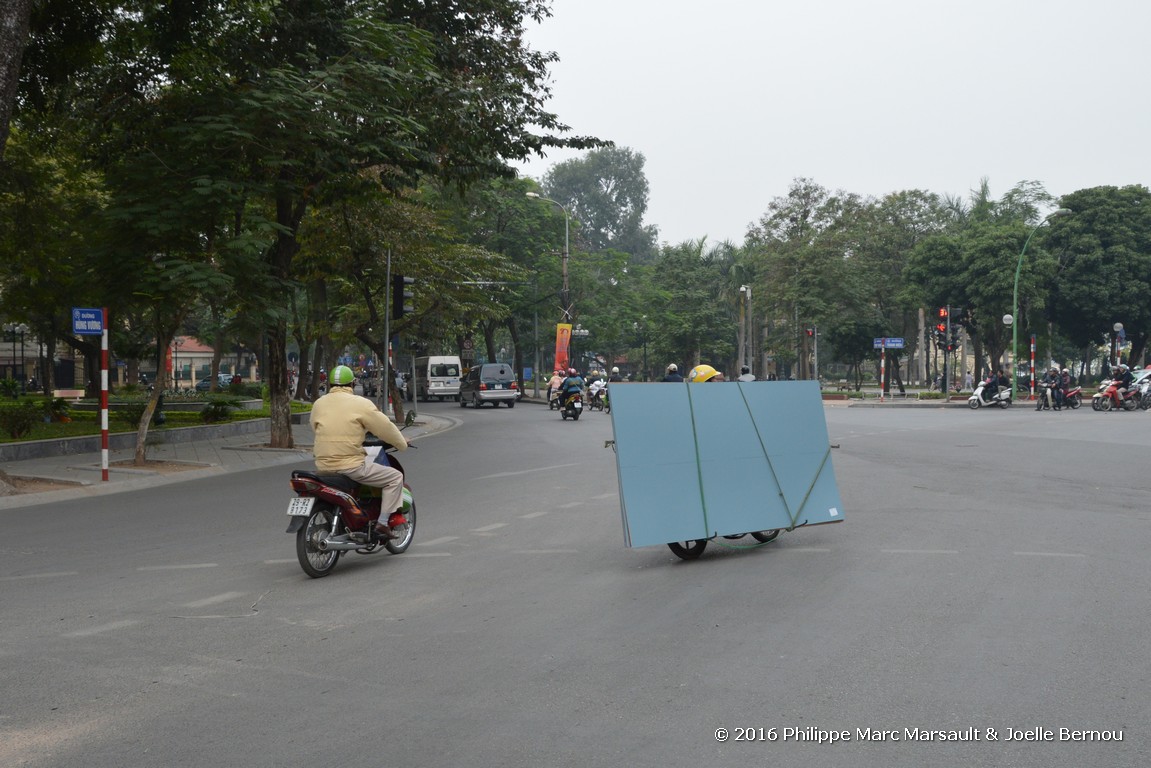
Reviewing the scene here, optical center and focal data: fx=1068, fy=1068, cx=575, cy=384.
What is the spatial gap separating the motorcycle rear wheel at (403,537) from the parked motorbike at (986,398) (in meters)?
33.2

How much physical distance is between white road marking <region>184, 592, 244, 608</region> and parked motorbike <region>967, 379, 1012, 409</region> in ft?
116

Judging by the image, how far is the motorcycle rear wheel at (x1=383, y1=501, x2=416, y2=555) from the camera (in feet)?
29.4

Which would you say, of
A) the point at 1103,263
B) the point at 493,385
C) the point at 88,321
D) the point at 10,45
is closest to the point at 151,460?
the point at 88,321

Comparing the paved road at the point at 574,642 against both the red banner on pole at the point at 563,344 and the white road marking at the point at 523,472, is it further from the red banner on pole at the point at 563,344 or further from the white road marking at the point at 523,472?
the red banner on pole at the point at 563,344

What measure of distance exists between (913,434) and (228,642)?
1957cm

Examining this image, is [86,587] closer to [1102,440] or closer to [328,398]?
[328,398]

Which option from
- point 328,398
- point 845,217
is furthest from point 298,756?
point 845,217

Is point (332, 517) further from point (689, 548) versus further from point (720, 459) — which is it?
point (720, 459)

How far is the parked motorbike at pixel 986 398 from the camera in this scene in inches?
1517

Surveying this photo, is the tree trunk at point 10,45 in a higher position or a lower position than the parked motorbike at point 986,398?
higher

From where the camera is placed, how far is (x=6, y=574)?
8.37 metres

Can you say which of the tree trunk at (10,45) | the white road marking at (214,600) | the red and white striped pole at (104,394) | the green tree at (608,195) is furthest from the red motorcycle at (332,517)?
the green tree at (608,195)

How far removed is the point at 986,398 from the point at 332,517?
34736 mm

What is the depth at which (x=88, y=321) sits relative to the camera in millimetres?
15742
